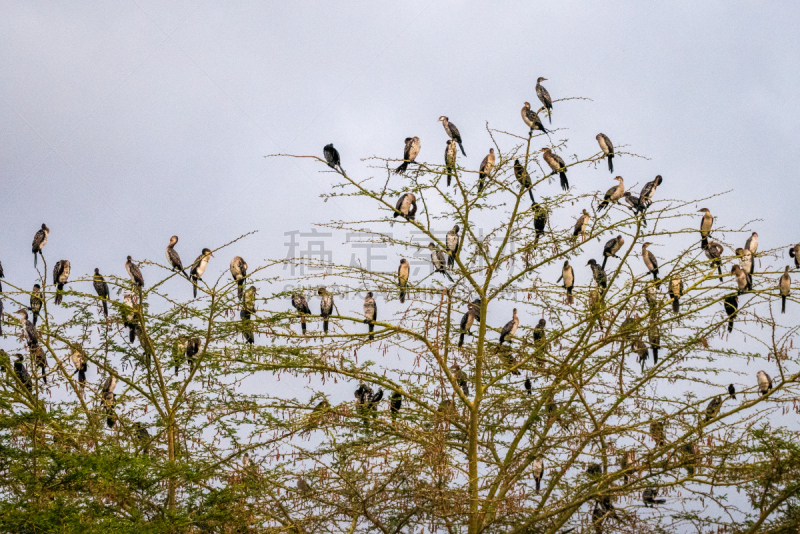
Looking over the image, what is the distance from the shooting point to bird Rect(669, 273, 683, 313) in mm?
8055

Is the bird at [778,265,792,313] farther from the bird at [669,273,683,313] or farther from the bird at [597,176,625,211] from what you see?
the bird at [597,176,625,211]

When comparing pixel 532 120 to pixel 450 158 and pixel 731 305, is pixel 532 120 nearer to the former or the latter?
pixel 450 158

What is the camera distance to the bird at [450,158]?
28.1 feet

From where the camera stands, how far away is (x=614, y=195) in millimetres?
11156

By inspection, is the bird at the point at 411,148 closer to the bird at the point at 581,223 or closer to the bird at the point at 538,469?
the bird at the point at 581,223

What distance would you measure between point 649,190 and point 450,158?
2.99 meters

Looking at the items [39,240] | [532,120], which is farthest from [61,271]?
[532,120]

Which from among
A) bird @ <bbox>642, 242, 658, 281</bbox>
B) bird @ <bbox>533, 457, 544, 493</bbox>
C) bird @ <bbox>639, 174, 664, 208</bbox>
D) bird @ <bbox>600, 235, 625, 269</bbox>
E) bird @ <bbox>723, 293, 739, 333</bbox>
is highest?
bird @ <bbox>639, 174, 664, 208</bbox>

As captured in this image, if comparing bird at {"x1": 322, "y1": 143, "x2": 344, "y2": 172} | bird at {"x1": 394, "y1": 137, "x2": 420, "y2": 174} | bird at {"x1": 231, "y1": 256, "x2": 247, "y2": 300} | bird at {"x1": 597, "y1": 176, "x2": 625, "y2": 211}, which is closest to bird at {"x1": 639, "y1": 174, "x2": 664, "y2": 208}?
bird at {"x1": 597, "y1": 176, "x2": 625, "y2": 211}

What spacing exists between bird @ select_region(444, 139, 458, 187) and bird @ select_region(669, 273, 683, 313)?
263 centimetres

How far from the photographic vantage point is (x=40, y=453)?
820 centimetres

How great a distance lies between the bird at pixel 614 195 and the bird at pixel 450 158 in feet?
5.49

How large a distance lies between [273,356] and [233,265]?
3109 mm

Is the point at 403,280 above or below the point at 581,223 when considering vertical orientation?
below
